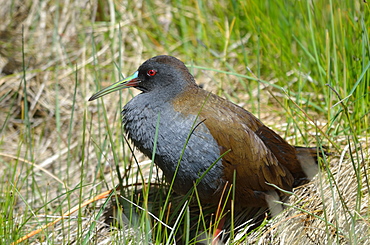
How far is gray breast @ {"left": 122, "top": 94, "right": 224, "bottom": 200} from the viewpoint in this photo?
2.42 metres

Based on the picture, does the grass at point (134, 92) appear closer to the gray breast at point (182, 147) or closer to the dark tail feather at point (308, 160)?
the dark tail feather at point (308, 160)

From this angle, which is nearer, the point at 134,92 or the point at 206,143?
the point at 206,143

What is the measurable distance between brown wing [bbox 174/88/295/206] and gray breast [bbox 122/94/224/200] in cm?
5

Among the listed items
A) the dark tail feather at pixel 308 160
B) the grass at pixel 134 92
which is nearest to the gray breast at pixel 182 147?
the grass at pixel 134 92

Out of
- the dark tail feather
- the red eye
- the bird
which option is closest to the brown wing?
the bird

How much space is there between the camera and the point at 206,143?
7.99ft

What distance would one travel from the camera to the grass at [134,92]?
8.82ft

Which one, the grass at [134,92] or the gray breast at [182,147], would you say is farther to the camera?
the grass at [134,92]

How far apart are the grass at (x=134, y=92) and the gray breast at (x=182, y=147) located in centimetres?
26

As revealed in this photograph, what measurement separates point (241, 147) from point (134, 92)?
169cm

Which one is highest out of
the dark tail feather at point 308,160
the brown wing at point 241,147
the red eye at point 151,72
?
the red eye at point 151,72

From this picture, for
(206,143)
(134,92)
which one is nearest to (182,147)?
(206,143)

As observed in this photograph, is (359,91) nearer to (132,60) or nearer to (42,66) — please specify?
(132,60)

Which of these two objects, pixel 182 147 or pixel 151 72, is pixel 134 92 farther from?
pixel 182 147
